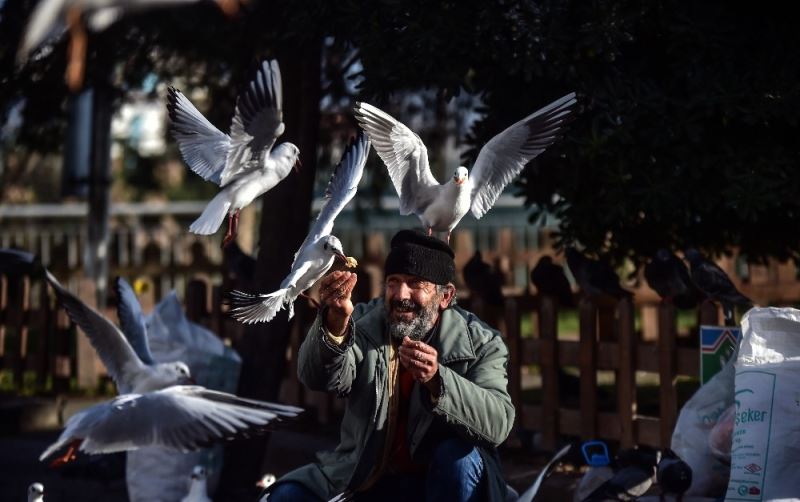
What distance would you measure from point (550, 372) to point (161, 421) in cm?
281

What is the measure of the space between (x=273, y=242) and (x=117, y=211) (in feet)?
60.1

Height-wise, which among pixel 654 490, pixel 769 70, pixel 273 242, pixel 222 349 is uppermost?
pixel 769 70

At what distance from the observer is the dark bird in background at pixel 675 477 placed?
4.59 m

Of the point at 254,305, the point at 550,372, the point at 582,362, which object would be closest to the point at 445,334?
the point at 254,305

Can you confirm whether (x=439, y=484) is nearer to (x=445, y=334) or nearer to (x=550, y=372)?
(x=445, y=334)

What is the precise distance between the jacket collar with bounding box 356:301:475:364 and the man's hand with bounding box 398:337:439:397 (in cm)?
28

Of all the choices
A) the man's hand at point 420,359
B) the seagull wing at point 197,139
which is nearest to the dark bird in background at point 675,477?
the man's hand at point 420,359

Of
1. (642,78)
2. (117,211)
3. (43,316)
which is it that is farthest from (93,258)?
(117,211)

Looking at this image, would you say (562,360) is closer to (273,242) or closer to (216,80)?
(273,242)

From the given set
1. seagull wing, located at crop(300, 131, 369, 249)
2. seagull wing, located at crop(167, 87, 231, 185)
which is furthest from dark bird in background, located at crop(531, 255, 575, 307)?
seagull wing, located at crop(167, 87, 231, 185)

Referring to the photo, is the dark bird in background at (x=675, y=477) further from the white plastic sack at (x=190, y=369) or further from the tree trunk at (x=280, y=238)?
the tree trunk at (x=280, y=238)

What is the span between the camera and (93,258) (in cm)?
1136

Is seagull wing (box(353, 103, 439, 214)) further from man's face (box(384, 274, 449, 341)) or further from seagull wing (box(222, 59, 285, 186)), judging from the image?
man's face (box(384, 274, 449, 341))

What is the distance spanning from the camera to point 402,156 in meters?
4.57
